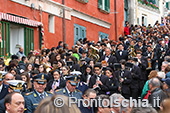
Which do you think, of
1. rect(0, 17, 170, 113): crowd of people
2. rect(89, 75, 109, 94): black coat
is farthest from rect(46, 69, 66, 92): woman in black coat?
rect(89, 75, 109, 94): black coat

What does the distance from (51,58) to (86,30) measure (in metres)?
12.4

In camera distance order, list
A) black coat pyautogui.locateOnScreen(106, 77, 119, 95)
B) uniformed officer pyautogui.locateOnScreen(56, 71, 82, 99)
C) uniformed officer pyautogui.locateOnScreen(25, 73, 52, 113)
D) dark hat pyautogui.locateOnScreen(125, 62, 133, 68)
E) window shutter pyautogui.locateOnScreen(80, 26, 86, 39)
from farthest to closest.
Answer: window shutter pyautogui.locateOnScreen(80, 26, 86, 39), dark hat pyautogui.locateOnScreen(125, 62, 133, 68), black coat pyautogui.locateOnScreen(106, 77, 119, 95), uniformed officer pyautogui.locateOnScreen(56, 71, 82, 99), uniformed officer pyautogui.locateOnScreen(25, 73, 52, 113)

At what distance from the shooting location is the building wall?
19359 mm

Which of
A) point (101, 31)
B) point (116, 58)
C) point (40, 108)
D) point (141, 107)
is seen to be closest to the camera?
point (40, 108)

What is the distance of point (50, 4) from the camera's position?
22156 millimetres

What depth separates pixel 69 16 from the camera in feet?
79.7

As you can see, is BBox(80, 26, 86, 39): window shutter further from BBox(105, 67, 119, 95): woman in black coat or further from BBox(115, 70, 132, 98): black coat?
BBox(105, 67, 119, 95): woman in black coat

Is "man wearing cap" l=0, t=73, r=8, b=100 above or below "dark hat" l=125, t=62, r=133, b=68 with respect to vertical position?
below

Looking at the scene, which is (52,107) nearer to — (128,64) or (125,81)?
(125,81)

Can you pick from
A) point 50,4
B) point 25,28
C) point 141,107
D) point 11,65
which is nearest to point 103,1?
point 50,4

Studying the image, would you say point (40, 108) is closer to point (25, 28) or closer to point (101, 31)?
point (25, 28)

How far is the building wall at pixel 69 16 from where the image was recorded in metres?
19.4

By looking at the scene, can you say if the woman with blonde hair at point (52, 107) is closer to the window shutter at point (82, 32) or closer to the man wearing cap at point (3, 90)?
the man wearing cap at point (3, 90)

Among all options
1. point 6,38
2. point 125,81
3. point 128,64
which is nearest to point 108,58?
point 128,64
